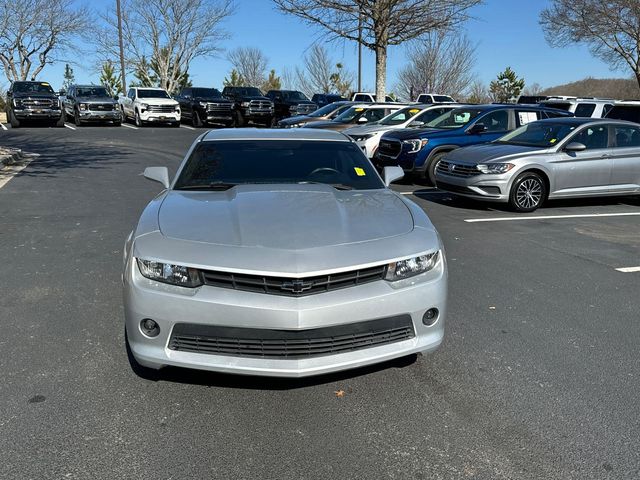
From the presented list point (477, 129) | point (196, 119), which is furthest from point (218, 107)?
point (477, 129)

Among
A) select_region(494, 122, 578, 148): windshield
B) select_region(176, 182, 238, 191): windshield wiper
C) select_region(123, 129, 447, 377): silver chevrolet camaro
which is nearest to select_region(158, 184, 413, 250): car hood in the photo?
select_region(123, 129, 447, 377): silver chevrolet camaro

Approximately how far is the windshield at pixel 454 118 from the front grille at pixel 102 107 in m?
19.0

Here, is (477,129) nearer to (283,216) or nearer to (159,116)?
(283,216)

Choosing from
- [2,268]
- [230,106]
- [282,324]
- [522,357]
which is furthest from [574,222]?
[230,106]

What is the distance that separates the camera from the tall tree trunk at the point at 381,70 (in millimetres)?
23531

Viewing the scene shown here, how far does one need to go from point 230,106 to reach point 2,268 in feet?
75.4

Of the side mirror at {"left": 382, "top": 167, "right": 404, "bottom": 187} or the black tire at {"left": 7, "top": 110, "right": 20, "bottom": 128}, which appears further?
the black tire at {"left": 7, "top": 110, "right": 20, "bottom": 128}

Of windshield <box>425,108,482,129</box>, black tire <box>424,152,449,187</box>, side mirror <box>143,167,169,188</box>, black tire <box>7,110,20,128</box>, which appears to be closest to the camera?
side mirror <box>143,167,169,188</box>

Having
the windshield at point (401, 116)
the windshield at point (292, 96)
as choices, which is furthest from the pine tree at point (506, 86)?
the windshield at point (401, 116)

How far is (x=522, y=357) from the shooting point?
13.0 ft

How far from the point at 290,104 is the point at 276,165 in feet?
82.7

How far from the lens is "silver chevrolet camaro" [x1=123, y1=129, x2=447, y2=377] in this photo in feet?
9.96

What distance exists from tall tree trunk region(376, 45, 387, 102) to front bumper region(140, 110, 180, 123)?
1014cm

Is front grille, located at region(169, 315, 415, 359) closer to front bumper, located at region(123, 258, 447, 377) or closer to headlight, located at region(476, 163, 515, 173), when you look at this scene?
front bumper, located at region(123, 258, 447, 377)
